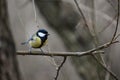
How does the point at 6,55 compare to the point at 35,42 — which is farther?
the point at 35,42

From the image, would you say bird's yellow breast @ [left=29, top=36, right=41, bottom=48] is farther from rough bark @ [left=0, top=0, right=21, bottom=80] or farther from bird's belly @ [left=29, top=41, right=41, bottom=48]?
rough bark @ [left=0, top=0, right=21, bottom=80]

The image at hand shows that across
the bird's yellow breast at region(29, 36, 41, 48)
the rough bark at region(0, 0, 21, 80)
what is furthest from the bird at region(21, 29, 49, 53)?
the rough bark at region(0, 0, 21, 80)

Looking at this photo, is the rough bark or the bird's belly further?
the bird's belly

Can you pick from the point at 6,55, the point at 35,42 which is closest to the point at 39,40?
the point at 35,42

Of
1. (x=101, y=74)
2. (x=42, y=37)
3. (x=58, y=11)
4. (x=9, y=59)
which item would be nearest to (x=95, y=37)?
(x=101, y=74)

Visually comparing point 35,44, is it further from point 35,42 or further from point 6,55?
point 6,55

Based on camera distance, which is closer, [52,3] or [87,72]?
[87,72]

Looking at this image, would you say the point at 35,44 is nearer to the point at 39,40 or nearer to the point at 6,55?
the point at 39,40

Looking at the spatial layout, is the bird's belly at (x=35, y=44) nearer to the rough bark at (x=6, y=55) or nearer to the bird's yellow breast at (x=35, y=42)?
the bird's yellow breast at (x=35, y=42)

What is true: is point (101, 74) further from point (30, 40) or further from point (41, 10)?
point (41, 10)

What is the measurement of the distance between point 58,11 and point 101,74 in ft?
6.28

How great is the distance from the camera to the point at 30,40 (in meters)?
3.93

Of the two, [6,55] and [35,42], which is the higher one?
[6,55]

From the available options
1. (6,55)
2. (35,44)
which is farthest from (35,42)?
(6,55)
